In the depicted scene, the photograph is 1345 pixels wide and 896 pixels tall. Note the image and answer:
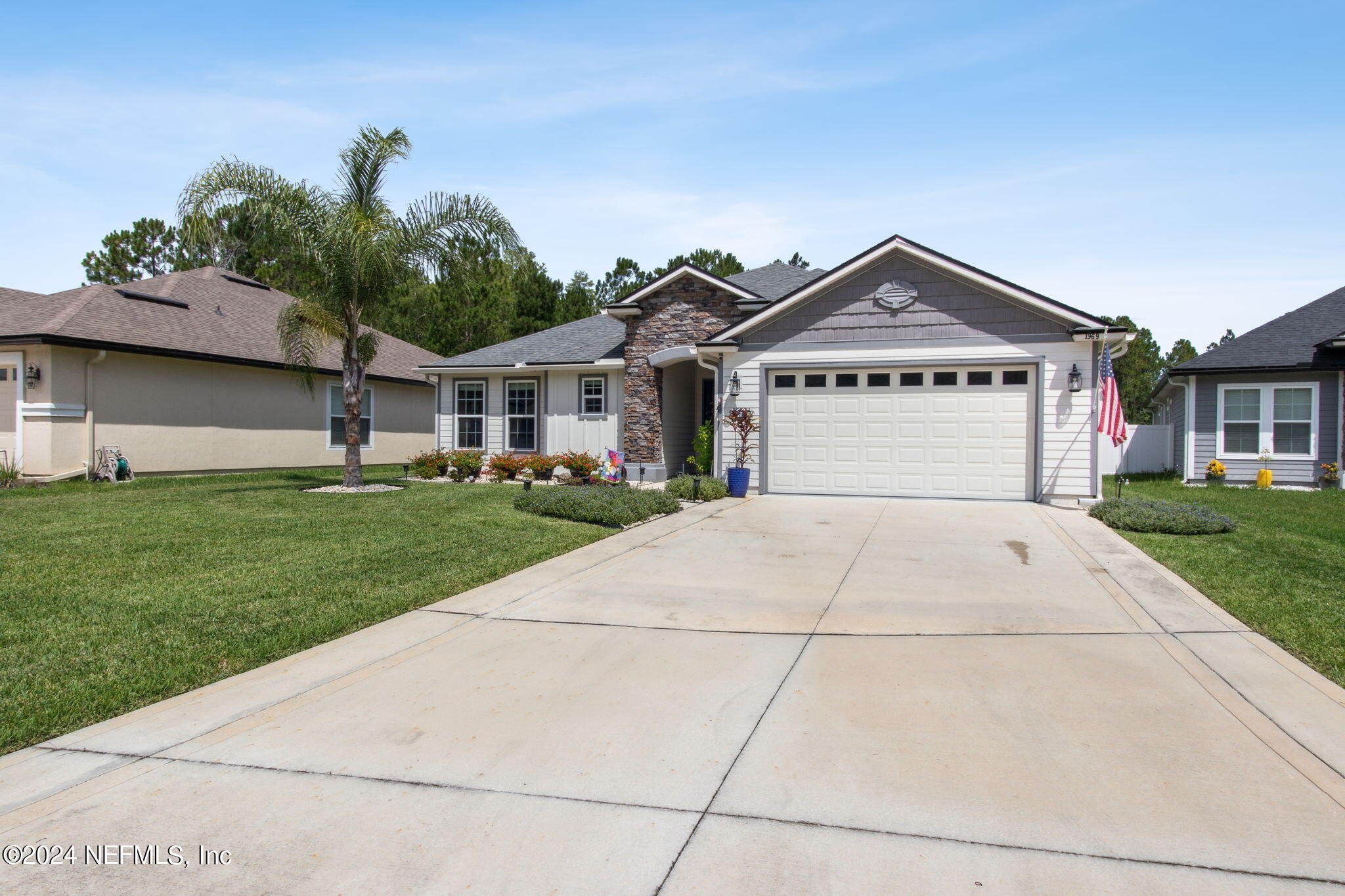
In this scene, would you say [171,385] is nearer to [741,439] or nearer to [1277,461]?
[741,439]

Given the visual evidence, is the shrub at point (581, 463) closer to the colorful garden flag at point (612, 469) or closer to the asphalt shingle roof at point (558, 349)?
the colorful garden flag at point (612, 469)

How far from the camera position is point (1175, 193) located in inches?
568

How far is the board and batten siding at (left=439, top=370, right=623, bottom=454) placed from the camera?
61.8 ft

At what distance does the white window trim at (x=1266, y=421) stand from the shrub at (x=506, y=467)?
→ 53.6ft

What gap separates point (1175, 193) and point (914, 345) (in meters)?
5.91

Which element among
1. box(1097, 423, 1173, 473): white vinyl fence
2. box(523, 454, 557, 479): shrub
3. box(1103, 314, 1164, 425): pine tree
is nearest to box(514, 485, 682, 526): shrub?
box(523, 454, 557, 479): shrub

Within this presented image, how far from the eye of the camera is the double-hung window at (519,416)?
64.2ft

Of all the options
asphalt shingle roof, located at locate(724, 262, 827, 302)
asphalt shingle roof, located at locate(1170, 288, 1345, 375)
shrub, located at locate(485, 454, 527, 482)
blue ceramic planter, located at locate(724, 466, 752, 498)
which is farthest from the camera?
asphalt shingle roof, located at locate(724, 262, 827, 302)

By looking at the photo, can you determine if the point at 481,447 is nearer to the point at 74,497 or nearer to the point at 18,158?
the point at 74,497

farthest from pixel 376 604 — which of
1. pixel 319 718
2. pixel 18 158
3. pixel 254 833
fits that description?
pixel 18 158

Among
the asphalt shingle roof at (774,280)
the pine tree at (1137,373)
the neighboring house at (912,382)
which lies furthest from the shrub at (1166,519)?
the pine tree at (1137,373)

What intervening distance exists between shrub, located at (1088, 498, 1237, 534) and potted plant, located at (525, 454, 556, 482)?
37.2ft

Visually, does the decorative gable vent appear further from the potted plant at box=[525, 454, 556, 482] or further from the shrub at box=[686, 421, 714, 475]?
the potted plant at box=[525, 454, 556, 482]

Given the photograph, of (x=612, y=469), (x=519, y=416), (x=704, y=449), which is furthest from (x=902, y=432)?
(x=519, y=416)
